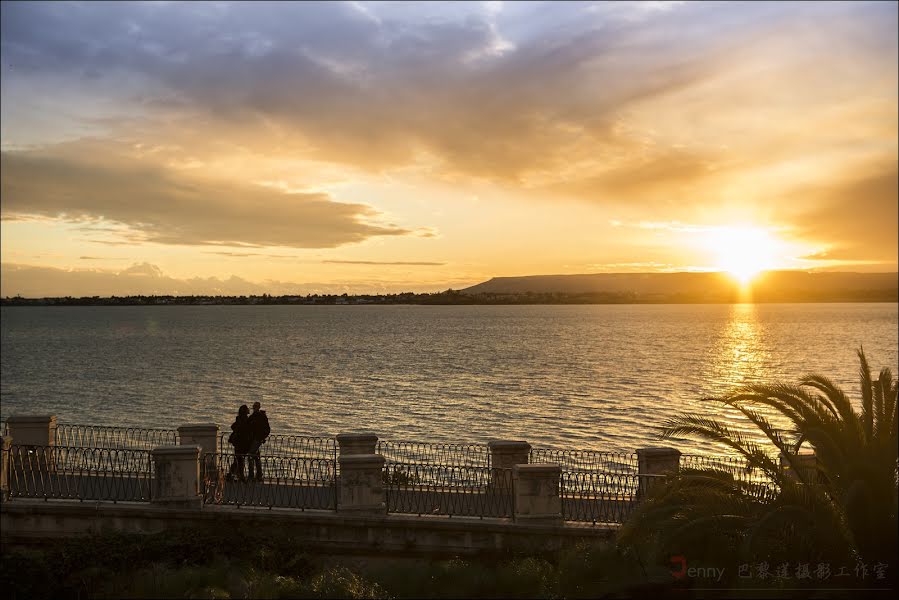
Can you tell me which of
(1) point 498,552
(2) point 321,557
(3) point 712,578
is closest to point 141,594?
(2) point 321,557

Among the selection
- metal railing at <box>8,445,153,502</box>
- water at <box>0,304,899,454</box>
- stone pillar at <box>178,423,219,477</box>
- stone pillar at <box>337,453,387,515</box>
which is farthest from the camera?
water at <box>0,304,899,454</box>

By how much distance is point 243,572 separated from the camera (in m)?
11.5

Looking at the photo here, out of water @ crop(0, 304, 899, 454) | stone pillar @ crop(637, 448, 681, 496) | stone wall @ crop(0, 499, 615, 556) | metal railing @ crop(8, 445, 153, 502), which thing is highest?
stone pillar @ crop(637, 448, 681, 496)

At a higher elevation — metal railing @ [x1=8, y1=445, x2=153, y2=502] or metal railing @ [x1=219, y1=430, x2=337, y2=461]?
metal railing @ [x1=8, y1=445, x2=153, y2=502]

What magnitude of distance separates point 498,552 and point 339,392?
4312 centimetres

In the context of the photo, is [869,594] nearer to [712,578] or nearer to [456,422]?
[712,578]

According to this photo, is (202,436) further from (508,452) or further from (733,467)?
(733,467)

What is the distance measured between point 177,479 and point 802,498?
1062 centimetres

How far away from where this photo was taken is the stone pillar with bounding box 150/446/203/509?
569 inches

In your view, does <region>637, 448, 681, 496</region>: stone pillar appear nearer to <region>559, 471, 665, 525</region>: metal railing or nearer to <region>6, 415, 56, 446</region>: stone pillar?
<region>559, 471, 665, 525</region>: metal railing

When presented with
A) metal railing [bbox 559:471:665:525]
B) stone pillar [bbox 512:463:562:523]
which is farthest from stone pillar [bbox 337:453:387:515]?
metal railing [bbox 559:471:665:525]

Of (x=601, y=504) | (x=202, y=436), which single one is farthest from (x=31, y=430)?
(x=601, y=504)

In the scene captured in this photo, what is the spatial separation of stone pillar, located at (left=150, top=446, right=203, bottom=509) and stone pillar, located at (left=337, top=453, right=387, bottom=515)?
9.03ft

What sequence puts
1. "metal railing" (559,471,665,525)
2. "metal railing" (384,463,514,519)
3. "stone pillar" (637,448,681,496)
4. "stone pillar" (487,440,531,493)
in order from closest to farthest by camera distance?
1. "metal railing" (559,471,665,525)
2. "metal railing" (384,463,514,519)
3. "stone pillar" (637,448,681,496)
4. "stone pillar" (487,440,531,493)
